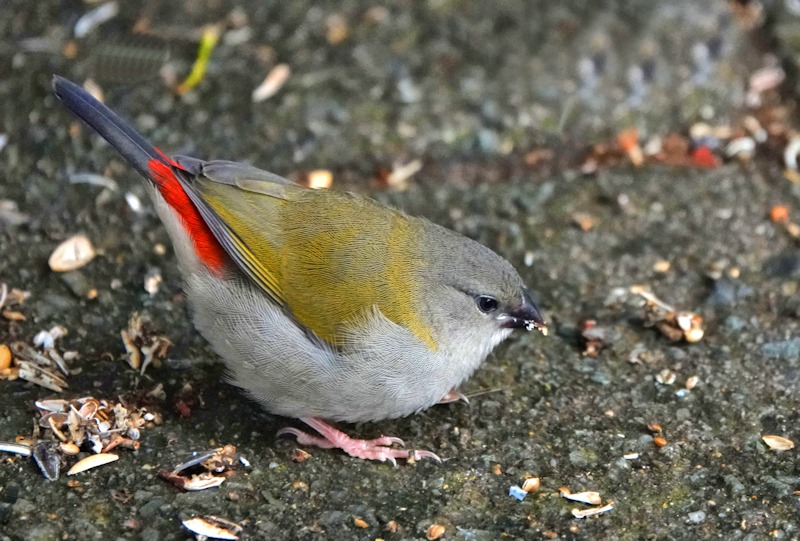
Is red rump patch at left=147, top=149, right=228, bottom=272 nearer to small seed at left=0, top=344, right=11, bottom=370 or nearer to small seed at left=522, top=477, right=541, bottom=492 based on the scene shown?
small seed at left=0, top=344, right=11, bottom=370

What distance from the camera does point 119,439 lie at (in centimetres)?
306

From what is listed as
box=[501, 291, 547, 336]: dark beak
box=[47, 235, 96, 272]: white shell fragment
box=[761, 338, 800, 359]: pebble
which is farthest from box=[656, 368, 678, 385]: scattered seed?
box=[47, 235, 96, 272]: white shell fragment

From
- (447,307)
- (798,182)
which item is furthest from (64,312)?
(798,182)

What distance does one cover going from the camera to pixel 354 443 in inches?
126

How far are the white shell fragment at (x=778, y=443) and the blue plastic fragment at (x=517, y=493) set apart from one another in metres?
0.86

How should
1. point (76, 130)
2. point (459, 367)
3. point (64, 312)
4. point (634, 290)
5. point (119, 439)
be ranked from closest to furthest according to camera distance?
point (119, 439) < point (459, 367) < point (64, 312) < point (634, 290) < point (76, 130)

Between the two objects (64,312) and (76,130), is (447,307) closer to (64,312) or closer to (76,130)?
(64,312)

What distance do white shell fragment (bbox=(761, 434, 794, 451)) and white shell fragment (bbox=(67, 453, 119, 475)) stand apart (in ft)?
6.92

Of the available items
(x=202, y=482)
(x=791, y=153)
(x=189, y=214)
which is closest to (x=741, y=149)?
(x=791, y=153)

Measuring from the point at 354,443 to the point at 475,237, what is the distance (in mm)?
1274

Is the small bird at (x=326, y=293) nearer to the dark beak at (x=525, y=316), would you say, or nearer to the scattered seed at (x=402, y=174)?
the dark beak at (x=525, y=316)

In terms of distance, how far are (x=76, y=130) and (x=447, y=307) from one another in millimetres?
2131

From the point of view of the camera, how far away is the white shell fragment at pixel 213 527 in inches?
109

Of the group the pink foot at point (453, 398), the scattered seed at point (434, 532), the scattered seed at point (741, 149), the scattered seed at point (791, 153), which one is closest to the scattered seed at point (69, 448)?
the scattered seed at point (434, 532)
